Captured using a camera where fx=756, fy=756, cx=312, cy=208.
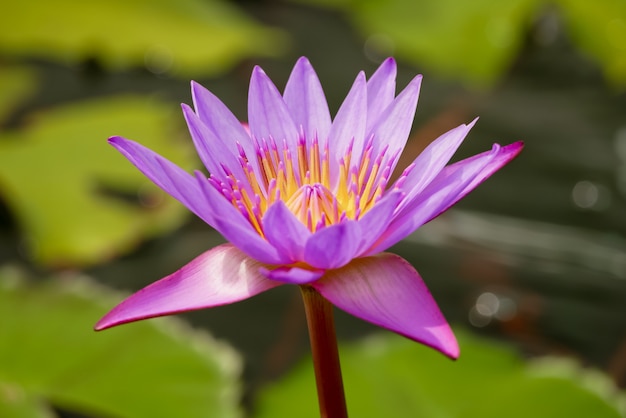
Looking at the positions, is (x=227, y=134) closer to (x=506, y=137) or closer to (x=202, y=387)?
(x=202, y=387)

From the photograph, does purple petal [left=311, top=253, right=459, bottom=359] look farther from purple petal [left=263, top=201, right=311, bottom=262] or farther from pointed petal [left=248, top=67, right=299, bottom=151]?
pointed petal [left=248, top=67, right=299, bottom=151]

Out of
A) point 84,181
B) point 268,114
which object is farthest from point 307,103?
point 84,181

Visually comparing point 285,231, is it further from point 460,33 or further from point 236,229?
point 460,33

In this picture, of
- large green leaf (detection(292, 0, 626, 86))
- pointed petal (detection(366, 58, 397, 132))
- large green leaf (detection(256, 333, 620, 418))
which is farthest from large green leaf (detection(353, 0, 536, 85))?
pointed petal (detection(366, 58, 397, 132))

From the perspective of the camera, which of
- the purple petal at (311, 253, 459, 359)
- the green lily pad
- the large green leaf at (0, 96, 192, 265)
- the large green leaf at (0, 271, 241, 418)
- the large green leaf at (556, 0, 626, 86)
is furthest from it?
the large green leaf at (556, 0, 626, 86)

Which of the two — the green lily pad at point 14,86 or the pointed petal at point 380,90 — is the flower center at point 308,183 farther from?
the green lily pad at point 14,86

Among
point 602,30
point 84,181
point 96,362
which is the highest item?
point 602,30
